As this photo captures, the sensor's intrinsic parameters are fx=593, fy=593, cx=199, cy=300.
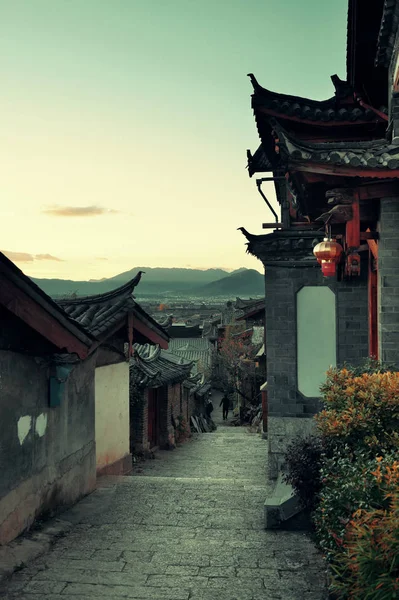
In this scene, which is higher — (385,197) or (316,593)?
(385,197)

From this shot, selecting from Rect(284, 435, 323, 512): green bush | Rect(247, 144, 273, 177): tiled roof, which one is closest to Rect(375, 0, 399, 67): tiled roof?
Rect(247, 144, 273, 177): tiled roof

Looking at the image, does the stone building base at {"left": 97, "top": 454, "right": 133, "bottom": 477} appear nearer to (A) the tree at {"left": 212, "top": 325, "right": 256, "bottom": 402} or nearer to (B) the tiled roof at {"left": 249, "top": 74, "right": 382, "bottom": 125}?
(B) the tiled roof at {"left": 249, "top": 74, "right": 382, "bottom": 125}

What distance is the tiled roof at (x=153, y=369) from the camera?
61.1 feet

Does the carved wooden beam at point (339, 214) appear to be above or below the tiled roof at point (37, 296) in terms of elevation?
above

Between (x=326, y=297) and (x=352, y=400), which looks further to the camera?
(x=326, y=297)

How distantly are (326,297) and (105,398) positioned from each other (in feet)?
16.3

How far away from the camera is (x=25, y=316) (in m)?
6.91

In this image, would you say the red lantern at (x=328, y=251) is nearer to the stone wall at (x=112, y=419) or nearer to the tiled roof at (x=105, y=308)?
the tiled roof at (x=105, y=308)

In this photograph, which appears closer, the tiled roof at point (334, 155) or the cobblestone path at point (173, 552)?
the cobblestone path at point (173, 552)

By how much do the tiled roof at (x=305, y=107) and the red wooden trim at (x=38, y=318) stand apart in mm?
6788

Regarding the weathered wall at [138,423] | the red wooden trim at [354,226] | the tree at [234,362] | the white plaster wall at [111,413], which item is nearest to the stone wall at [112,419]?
the white plaster wall at [111,413]

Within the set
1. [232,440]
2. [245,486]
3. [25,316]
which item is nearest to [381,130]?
[245,486]

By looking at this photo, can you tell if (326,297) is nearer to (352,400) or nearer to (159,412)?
(352,400)

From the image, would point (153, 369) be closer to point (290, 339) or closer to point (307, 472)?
point (290, 339)
